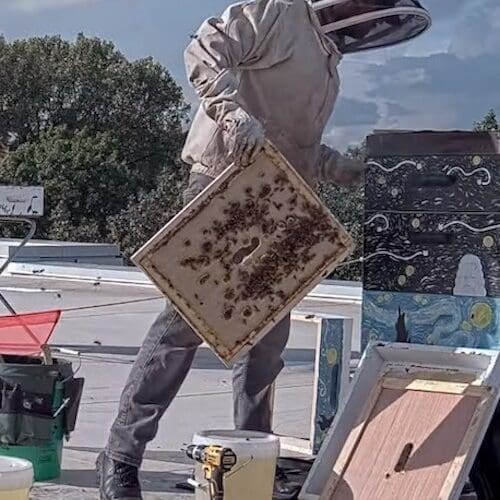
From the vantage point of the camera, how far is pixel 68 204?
3169 cm

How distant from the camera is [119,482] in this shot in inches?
175

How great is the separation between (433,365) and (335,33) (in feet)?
4.88

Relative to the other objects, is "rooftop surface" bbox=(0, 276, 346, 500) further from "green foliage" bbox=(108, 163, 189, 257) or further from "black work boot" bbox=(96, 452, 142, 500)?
"green foliage" bbox=(108, 163, 189, 257)

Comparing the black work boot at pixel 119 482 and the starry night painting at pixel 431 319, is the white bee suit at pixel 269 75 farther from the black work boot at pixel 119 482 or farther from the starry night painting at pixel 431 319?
the black work boot at pixel 119 482

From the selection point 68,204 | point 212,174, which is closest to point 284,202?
point 212,174

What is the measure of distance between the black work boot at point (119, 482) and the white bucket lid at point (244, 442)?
0.43 meters

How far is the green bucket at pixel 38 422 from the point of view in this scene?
191 inches

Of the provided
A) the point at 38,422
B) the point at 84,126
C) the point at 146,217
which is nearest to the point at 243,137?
the point at 38,422

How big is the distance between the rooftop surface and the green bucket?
141 mm

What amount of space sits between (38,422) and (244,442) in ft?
3.94

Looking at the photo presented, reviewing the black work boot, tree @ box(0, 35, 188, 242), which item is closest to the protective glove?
the black work boot

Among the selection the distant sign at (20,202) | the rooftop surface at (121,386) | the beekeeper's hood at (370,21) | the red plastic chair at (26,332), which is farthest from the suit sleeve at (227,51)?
the distant sign at (20,202)

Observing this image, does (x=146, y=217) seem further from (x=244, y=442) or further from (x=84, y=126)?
Answer: (x=244, y=442)

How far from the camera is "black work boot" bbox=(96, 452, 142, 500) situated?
4426 mm
